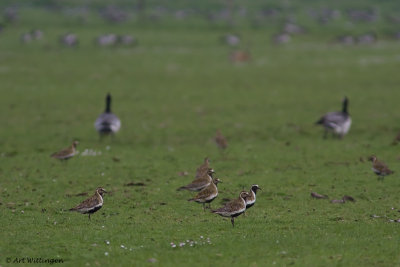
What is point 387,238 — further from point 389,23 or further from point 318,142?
point 389,23

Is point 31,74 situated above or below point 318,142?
below

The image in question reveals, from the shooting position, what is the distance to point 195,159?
90.5 ft

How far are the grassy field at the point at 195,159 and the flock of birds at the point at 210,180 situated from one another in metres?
0.51

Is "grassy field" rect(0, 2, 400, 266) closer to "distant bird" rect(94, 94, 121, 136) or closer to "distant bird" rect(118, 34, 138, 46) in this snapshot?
"distant bird" rect(94, 94, 121, 136)

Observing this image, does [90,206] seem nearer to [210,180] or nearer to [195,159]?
[210,180]

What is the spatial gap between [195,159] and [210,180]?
7502 millimetres

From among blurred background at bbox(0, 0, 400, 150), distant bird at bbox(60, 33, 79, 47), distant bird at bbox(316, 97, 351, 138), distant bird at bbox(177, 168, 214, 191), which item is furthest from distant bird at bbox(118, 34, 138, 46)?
distant bird at bbox(177, 168, 214, 191)

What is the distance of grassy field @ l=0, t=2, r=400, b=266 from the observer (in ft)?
51.1

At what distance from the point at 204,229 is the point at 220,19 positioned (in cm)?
8898

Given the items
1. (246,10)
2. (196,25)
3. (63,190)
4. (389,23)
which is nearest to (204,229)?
(63,190)

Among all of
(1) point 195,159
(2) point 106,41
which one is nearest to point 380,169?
(1) point 195,159

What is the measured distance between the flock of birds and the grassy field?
1.69 ft

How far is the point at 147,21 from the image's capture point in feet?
322

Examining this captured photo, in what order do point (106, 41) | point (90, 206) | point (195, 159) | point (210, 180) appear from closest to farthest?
point (90, 206) < point (210, 180) < point (195, 159) < point (106, 41)
